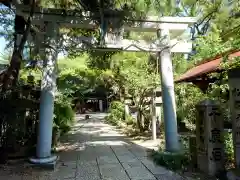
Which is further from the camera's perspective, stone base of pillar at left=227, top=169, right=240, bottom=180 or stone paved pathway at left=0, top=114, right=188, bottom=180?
stone paved pathway at left=0, top=114, right=188, bottom=180

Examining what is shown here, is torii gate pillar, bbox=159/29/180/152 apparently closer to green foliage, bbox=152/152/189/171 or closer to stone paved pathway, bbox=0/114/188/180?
green foliage, bbox=152/152/189/171

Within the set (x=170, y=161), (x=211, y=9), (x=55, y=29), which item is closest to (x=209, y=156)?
(x=170, y=161)

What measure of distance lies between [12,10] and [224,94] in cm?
626

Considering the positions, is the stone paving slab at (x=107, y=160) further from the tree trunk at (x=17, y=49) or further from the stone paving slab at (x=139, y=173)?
the tree trunk at (x=17, y=49)

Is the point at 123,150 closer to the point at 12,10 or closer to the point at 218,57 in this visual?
the point at 218,57

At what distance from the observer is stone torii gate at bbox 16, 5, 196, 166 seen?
20.6 ft

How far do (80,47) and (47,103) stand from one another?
1592mm

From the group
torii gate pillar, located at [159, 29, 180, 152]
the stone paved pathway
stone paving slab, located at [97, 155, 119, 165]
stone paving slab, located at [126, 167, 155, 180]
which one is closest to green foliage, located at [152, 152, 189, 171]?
the stone paved pathway

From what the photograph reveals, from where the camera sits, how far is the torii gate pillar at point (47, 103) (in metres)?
6.19

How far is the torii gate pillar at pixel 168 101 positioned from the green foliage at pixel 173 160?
41 centimetres

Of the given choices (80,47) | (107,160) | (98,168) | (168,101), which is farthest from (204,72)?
(98,168)

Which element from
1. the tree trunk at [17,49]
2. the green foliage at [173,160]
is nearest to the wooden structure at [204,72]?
the green foliage at [173,160]

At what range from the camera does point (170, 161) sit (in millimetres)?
6102

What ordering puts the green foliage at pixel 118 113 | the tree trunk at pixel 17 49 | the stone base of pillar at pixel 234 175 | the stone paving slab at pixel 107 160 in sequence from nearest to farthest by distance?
the stone base of pillar at pixel 234 175 < the tree trunk at pixel 17 49 < the stone paving slab at pixel 107 160 < the green foliage at pixel 118 113
